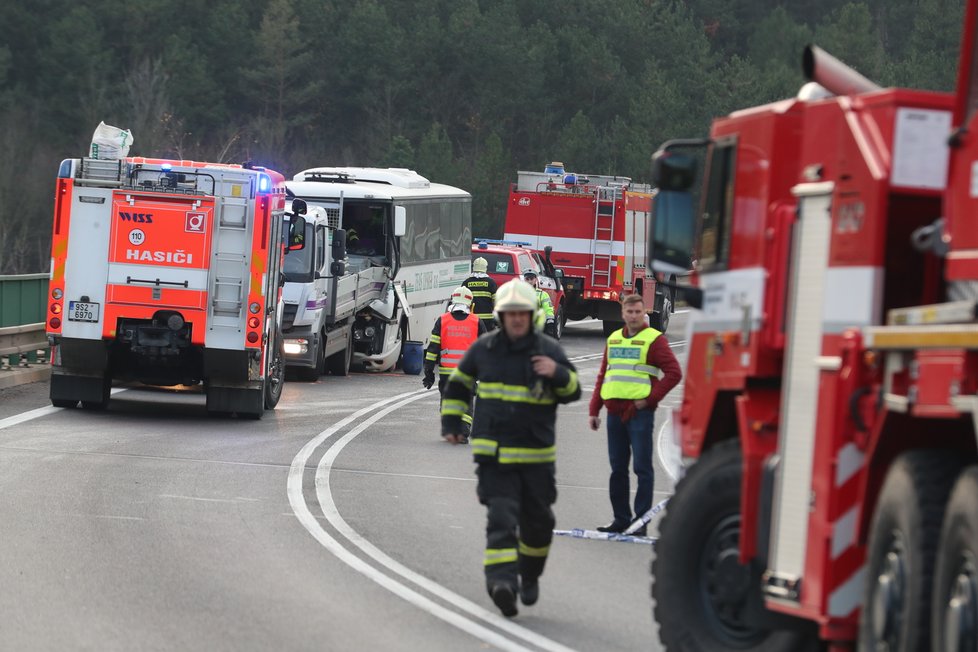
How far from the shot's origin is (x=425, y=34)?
8338cm

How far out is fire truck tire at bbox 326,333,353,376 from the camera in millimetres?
27672

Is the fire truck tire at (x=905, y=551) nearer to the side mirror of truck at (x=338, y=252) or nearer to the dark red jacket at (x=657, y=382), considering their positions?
the dark red jacket at (x=657, y=382)

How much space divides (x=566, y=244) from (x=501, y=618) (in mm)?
30660

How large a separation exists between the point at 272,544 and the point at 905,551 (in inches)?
253

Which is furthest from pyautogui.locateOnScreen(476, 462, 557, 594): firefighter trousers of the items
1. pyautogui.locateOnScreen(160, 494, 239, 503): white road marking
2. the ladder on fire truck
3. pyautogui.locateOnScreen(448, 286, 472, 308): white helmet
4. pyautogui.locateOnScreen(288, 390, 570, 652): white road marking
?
the ladder on fire truck

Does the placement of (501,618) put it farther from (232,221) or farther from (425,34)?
(425,34)

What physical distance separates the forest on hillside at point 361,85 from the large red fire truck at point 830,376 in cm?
5884

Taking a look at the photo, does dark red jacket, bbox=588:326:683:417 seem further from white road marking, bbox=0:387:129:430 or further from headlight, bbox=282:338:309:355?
headlight, bbox=282:338:309:355

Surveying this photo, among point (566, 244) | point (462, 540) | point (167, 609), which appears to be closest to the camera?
point (167, 609)

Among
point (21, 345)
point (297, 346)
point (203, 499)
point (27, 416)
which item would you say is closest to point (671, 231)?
point (203, 499)

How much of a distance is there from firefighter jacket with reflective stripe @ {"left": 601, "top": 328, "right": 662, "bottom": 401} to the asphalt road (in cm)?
110

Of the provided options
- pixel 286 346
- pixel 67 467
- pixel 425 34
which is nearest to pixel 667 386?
pixel 67 467

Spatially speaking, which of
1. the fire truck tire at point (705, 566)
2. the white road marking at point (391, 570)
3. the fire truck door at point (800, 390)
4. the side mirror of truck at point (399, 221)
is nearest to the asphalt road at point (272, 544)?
the white road marking at point (391, 570)

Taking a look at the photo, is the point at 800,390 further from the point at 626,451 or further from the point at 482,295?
the point at 482,295
